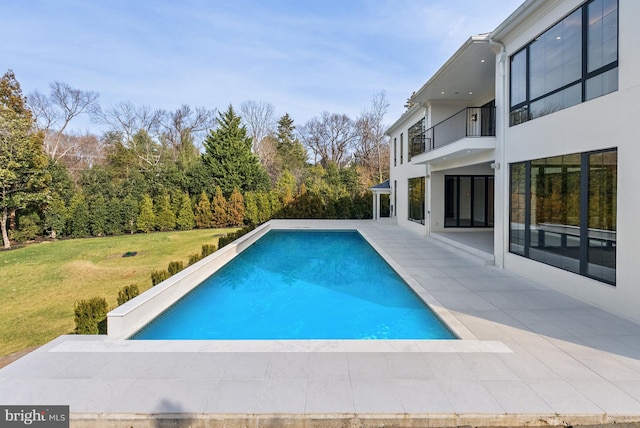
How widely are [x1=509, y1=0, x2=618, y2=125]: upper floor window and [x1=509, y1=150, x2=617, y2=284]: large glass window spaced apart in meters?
1.12

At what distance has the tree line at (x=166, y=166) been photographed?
17.3 metres

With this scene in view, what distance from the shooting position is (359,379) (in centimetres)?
372

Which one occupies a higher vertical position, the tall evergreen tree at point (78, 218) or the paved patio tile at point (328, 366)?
the tall evergreen tree at point (78, 218)

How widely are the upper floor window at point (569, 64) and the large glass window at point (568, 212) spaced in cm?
112

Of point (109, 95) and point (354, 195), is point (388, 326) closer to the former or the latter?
point (354, 195)

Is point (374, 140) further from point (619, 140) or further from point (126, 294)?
point (126, 294)

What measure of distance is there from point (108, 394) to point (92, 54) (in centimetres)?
2462

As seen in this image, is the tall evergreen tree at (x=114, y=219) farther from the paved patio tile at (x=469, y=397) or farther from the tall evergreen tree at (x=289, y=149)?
the paved patio tile at (x=469, y=397)

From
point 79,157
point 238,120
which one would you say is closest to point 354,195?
point 238,120

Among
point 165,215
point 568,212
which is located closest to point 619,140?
point 568,212

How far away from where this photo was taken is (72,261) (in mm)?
12055

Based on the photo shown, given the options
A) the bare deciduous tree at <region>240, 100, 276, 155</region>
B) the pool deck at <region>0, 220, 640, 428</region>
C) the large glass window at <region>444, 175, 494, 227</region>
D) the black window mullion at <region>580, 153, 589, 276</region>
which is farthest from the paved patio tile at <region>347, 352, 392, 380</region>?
the bare deciduous tree at <region>240, 100, 276, 155</region>

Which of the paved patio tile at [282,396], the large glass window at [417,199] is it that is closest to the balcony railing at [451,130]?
the large glass window at [417,199]

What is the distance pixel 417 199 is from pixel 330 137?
77.8ft
